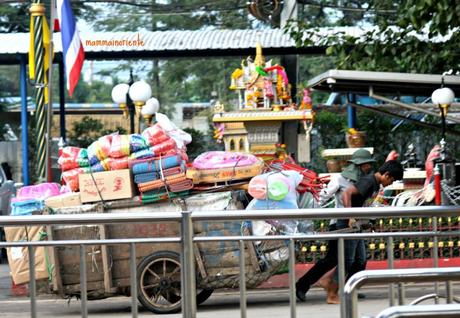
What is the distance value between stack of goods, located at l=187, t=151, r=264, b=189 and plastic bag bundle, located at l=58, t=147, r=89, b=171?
3.89 ft

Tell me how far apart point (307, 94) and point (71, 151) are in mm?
8376

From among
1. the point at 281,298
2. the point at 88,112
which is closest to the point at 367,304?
the point at 281,298

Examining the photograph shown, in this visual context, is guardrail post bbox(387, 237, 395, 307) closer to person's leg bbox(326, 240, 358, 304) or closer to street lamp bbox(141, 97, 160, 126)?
person's leg bbox(326, 240, 358, 304)

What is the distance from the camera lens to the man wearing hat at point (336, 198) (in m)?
8.90

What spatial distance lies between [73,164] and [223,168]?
1.68 meters

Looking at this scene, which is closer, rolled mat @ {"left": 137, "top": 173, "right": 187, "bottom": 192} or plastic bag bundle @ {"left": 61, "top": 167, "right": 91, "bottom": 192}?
rolled mat @ {"left": 137, "top": 173, "right": 187, "bottom": 192}

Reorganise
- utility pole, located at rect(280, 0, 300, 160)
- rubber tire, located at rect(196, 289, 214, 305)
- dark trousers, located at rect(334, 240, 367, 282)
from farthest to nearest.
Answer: utility pole, located at rect(280, 0, 300, 160)
rubber tire, located at rect(196, 289, 214, 305)
dark trousers, located at rect(334, 240, 367, 282)

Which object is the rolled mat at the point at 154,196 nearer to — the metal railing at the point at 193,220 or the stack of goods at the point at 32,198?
the stack of goods at the point at 32,198

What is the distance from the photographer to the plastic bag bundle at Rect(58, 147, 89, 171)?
12.0 m

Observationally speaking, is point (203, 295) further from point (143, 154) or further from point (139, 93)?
point (139, 93)

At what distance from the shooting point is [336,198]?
11.9 metres

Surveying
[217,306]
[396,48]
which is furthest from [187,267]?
[396,48]

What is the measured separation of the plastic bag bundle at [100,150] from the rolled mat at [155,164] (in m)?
0.38

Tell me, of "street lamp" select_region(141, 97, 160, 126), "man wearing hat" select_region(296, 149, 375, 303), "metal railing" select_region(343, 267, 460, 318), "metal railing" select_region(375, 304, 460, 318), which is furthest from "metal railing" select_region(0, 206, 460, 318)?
"street lamp" select_region(141, 97, 160, 126)
